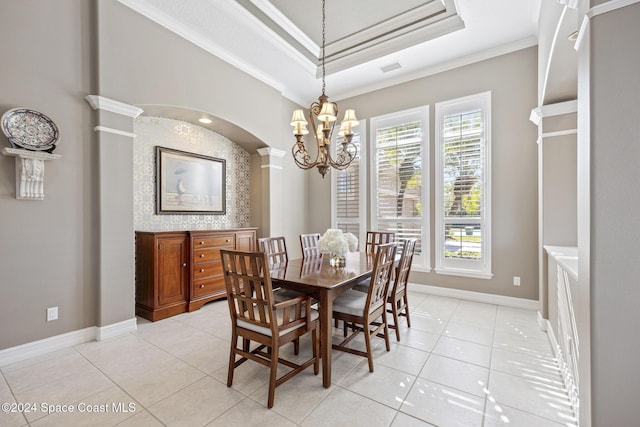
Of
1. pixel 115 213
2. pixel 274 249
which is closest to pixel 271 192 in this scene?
pixel 274 249

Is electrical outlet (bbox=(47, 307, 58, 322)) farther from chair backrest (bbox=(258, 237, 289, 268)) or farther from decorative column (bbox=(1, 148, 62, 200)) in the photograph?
chair backrest (bbox=(258, 237, 289, 268))

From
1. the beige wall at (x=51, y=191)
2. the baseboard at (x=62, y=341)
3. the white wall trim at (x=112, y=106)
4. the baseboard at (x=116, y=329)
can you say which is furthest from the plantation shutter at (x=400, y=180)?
the beige wall at (x=51, y=191)

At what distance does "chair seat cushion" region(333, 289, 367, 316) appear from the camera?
2.36m

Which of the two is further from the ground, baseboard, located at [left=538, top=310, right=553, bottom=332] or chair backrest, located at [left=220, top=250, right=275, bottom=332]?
chair backrest, located at [left=220, top=250, right=275, bottom=332]

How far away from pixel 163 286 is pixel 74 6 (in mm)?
3067

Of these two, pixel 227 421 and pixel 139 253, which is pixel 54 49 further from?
pixel 227 421

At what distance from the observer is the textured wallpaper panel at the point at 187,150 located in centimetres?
368

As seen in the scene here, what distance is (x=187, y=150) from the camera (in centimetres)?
420

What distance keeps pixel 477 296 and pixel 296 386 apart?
315 centimetres

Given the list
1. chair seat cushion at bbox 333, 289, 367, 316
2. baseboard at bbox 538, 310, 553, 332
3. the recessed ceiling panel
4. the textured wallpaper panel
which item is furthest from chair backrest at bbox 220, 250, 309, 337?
the recessed ceiling panel

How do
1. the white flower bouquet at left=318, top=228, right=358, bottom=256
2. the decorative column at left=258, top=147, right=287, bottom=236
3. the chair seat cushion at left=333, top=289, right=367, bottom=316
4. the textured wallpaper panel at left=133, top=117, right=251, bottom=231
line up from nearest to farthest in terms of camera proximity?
the chair seat cushion at left=333, top=289, right=367, bottom=316, the white flower bouquet at left=318, top=228, right=358, bottom=256, the textured wallpaper panel at left=133, top=117, right=251, bottom=231, the decorative column at left=258, top=147, right=287, bottom=236

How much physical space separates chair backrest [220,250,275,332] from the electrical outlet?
6.42 ft

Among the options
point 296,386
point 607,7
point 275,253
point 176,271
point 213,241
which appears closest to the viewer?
point 607,7

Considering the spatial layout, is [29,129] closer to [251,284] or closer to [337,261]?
[251,284]
